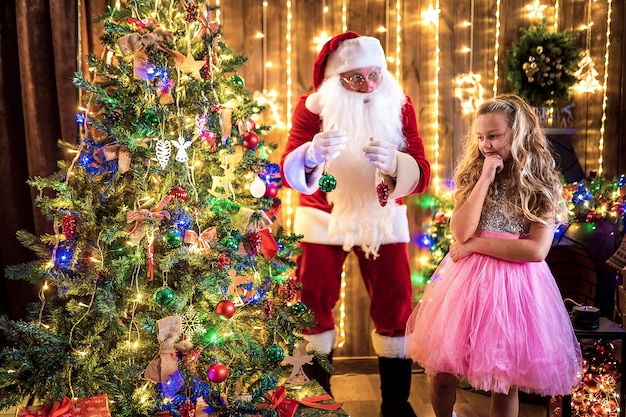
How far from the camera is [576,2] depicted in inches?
140

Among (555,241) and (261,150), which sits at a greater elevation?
(261,150)

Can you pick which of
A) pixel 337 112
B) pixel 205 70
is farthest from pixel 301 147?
pixel 205 70

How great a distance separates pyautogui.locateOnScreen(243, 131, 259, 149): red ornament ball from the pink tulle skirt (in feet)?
2.95

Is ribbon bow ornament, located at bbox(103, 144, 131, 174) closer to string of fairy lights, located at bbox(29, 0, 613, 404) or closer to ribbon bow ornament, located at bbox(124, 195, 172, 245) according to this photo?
ribbon bow ornament, located at bbox(124, 195, 172, 245)

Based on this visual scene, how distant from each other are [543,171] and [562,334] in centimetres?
59

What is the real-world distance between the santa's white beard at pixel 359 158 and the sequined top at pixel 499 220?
2.15ft

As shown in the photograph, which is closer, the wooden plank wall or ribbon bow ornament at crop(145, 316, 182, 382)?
ribbon bow ornament at crop(145, 316, 182, 382)

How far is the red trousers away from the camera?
2.86 m

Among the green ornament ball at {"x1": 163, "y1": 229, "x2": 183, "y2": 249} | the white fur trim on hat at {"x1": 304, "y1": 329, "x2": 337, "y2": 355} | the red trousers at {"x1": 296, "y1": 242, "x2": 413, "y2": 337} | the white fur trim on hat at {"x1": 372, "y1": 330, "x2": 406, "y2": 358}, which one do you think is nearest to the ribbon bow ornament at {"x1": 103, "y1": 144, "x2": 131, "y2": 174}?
the green ornament ball at {"x1": 163, "y1": 229, "x2": 183, "y2": 249}

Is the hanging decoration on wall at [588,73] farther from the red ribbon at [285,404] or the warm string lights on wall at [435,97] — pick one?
the red ribbon at [285,404]

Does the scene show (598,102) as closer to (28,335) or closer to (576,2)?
(576,2)

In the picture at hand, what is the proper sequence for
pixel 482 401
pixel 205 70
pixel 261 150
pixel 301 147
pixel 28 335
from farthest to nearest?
pixel 482 401 → pixel 301 147 → pixel 261 150 → pixel 205 70 → pixel 28 335

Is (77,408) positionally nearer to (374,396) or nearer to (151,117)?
(151,117)

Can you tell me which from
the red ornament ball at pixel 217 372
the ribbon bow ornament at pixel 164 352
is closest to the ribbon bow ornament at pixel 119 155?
the ribbon bow ornament at pixel 164 352
